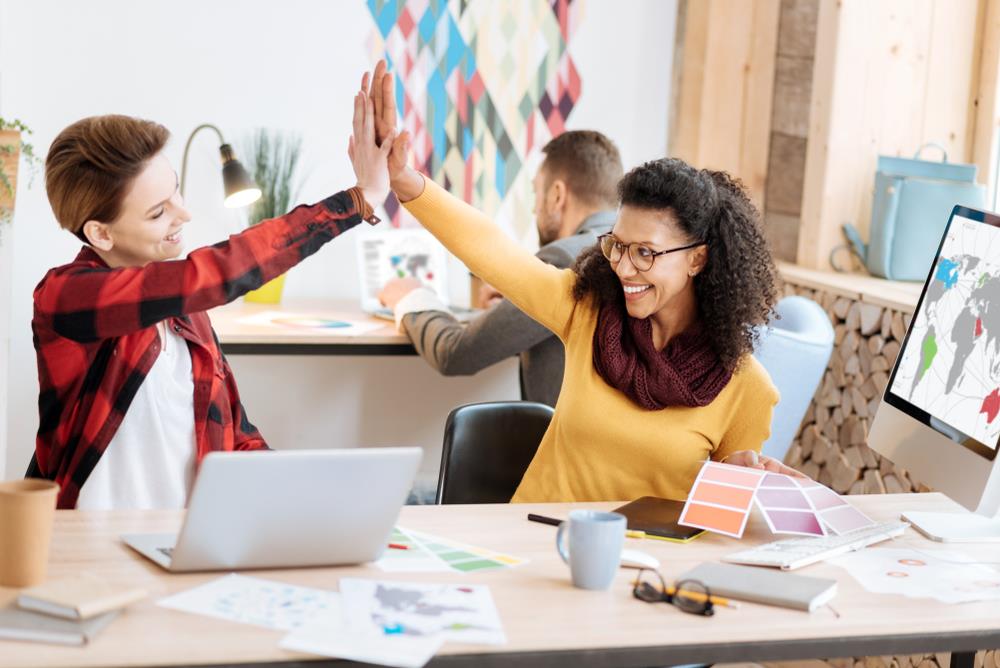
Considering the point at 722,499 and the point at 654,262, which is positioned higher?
the point at 654,262

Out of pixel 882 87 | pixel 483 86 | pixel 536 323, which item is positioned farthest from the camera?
pixel 483 86

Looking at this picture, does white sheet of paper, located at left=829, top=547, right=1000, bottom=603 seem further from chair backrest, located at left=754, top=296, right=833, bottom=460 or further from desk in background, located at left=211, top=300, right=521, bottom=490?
desk in background, located at left=211, top=300, right=521, bottom=490

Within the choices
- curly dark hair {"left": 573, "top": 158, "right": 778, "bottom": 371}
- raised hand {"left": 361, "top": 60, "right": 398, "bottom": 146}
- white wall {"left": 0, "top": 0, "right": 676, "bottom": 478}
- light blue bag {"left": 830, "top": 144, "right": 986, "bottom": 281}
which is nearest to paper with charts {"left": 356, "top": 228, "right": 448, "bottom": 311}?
white wall {"left": 0, "top": 0, "right": 676, "bottom": 478}

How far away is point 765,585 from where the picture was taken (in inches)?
61.6

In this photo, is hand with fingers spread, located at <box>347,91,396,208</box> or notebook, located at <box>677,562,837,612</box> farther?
hand with fingers spread, located at <box>347,91,396,208</box>

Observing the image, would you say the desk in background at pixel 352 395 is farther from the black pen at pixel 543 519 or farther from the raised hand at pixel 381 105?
the black pen at pixel 543 519

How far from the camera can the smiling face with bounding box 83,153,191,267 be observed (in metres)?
1.90

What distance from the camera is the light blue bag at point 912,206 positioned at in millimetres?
3479

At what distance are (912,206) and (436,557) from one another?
2349 mm

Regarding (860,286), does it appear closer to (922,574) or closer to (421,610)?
(922,574)

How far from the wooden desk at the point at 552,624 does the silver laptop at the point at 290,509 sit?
3 centimetres

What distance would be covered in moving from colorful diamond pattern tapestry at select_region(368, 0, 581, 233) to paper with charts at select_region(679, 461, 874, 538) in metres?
2.38

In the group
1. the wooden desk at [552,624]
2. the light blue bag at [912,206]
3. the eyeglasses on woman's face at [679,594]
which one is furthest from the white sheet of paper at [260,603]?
the light blue bag at [912,206]

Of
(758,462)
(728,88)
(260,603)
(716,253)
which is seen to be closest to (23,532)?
(260,603)
